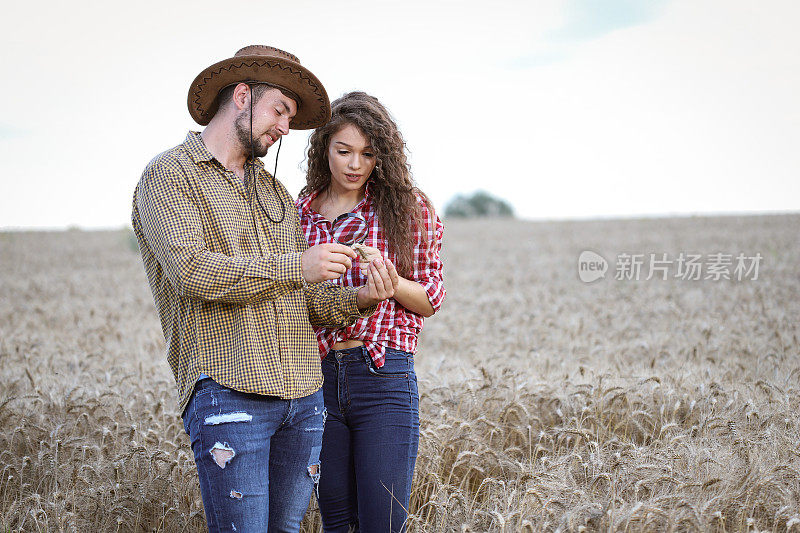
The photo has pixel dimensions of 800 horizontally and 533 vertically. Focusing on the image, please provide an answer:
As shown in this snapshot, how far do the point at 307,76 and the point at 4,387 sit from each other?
4647 millimetres

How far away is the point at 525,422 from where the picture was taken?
16.2 feet

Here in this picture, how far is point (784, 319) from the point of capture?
892 centimetres

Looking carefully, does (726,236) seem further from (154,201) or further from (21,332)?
(154,201)

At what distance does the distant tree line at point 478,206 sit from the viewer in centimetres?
7806

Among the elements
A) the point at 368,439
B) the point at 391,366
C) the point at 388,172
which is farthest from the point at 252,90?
A: the point at 368,439

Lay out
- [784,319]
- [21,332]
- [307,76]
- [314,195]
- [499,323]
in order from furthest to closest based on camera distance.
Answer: [499,323] < [21,332] < [784,319] < [314,195] < [307,76]

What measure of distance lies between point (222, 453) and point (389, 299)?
1123 millimetres

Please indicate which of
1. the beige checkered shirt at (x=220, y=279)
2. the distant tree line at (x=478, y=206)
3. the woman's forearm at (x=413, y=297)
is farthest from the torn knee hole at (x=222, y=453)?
the distant tree line at (x=478, y=206)

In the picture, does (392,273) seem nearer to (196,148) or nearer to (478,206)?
(196,148)

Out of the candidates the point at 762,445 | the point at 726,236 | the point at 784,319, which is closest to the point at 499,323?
the point at 784,319

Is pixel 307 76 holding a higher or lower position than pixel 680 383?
higher

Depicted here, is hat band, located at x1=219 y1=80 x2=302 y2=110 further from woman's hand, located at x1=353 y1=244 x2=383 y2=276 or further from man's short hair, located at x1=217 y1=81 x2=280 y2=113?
woman's hand, located at x1=353 y1=244 x2=383 y2=276

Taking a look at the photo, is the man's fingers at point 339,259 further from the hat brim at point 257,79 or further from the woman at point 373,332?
the hat brim at point 257,79

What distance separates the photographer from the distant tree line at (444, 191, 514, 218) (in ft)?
256
